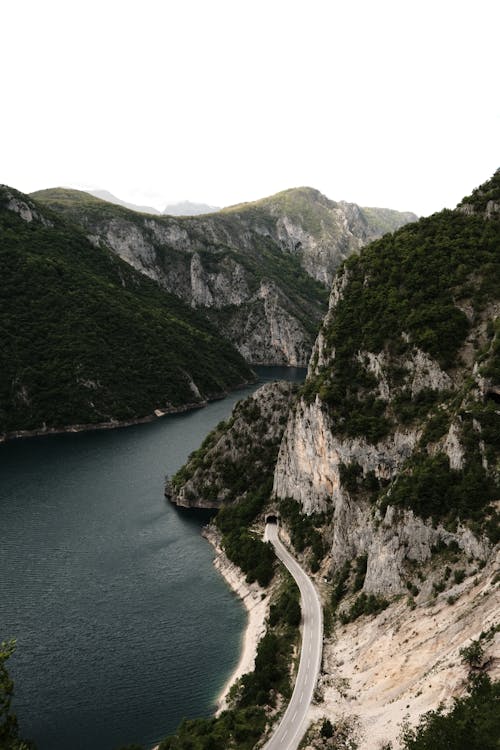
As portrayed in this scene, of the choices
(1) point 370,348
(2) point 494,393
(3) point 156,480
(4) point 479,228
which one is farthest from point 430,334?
(3) point 156,480

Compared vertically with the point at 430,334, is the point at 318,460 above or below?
below

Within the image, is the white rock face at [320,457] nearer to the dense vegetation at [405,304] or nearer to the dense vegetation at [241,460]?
the dense vegetation at [405,304]

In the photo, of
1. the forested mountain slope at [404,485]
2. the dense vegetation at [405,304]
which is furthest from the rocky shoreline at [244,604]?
the dense vegetation at [405,304]

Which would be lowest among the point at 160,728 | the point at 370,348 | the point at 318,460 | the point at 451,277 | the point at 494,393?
the point at 160,728

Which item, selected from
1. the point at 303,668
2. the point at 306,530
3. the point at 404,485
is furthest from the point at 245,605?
the point at 404,485

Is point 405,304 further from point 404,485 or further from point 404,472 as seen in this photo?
point 404,485

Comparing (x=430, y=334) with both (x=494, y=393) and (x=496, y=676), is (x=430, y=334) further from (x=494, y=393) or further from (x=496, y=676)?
(x=496, y=676)

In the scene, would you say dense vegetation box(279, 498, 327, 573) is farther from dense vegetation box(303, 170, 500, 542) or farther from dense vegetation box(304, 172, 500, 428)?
dense vegetation box(304, 172, 500, 428)
